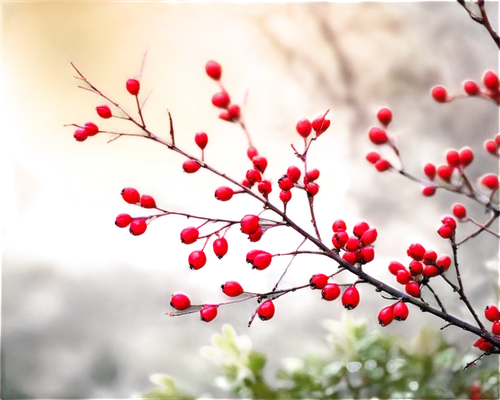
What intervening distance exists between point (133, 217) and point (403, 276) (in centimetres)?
28

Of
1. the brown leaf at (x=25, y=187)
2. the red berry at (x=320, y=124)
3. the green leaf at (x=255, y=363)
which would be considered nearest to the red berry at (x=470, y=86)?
the red berry at (x=320, y=124)

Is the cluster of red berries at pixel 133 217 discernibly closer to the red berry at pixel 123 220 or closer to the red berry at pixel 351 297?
the red berry at pixel 123 220

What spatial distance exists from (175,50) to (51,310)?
0.53m

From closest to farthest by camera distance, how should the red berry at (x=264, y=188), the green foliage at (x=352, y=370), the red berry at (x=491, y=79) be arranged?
the red berry at (x=264, y=188)
the red berry at (x=491, y=79)
the green foliage at (x=352, y=370)

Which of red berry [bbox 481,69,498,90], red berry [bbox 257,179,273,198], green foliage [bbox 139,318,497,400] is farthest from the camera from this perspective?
green foliage [bbox 139,318,497,400]

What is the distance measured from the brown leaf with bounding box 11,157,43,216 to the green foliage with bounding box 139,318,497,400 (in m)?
0.37

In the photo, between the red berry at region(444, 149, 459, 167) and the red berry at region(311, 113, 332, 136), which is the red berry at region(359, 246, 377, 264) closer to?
the red berry at region(311, 113, 332, 136)

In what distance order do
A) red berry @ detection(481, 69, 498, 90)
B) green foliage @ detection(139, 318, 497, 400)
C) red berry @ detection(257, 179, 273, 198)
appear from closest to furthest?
red berry @ detection(257, 179, 273, 198) → red berry @ detection(481, 69, 498, 90) → green foliage @ detection(139, 318, 497, 400)

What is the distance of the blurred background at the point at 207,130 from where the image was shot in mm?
793

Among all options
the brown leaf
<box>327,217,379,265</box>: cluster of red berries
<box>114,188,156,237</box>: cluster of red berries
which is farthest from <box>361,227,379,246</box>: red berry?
the brown leaf

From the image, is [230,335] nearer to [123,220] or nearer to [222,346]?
[222,346]

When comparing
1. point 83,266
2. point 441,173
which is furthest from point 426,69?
point 83,266

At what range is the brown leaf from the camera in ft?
2.62

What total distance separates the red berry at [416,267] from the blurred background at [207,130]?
1.28ft
